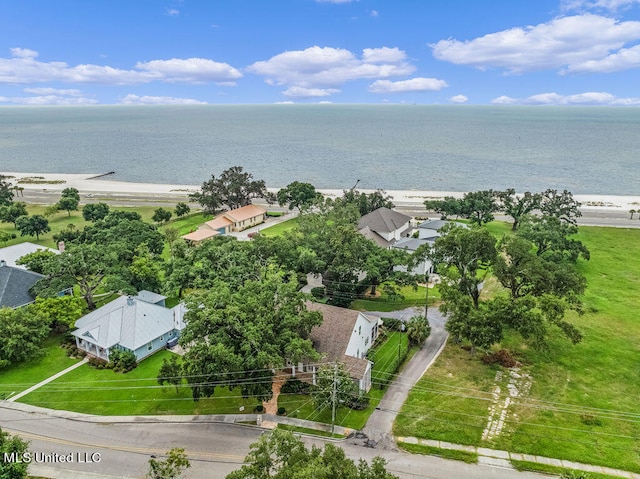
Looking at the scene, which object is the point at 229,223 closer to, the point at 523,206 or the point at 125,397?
the point at 125,397

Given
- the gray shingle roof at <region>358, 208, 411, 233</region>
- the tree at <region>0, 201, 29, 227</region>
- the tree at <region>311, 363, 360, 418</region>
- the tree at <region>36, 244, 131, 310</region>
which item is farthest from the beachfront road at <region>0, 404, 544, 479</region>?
the tree at <region>0, 201, 29, 227</region>

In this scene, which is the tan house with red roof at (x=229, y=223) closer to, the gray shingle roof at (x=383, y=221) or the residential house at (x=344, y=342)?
the gray shingle roof at (x=383, y=221)

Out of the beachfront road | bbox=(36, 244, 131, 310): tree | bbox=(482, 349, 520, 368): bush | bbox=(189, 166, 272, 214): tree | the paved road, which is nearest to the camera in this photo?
the beachfront road

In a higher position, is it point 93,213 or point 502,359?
point 93,213

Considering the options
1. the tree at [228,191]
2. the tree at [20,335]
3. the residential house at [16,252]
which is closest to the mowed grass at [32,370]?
the tree at [20,335]

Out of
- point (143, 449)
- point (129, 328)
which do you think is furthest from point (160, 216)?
point (143, 449)

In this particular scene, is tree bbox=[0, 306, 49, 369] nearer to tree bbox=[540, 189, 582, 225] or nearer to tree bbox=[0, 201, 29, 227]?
tree bbox=[0, 201, 29, 227]

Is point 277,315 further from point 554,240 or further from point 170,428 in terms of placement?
point 554,240
